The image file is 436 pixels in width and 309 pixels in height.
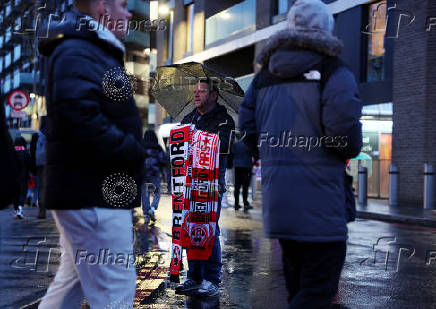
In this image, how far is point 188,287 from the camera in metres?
5.38

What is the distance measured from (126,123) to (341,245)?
123 centimetres

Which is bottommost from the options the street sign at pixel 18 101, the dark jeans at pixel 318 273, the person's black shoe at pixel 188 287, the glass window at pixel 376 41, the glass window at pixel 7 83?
the person's black shoe at pixel 188 287

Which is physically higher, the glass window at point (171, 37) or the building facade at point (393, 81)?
the glass window at point (171, 37)

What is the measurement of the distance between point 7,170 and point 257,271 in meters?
4.83

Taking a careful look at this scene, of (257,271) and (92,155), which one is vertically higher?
(92,155)

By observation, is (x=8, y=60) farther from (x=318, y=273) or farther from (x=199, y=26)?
(x=318, y=273)

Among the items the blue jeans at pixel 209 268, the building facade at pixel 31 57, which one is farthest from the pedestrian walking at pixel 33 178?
the building facade at pixel 31 57

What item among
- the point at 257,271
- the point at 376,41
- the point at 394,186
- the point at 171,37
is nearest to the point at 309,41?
the point at 257,271

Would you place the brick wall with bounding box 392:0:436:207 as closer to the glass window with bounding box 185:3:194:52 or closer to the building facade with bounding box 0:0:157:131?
the building facade with bounding box 0:0:157:131

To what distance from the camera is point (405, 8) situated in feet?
56.1

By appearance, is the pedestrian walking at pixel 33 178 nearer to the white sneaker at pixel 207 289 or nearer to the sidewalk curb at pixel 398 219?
the white sneaker at pixel 207 289

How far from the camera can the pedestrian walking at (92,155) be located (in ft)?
8.62

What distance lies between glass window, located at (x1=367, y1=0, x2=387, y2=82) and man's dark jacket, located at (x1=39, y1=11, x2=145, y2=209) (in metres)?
16.6

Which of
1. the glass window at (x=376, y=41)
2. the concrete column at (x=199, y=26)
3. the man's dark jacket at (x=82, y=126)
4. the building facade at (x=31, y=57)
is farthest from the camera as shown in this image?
the building facade at (x=31, y=57)
